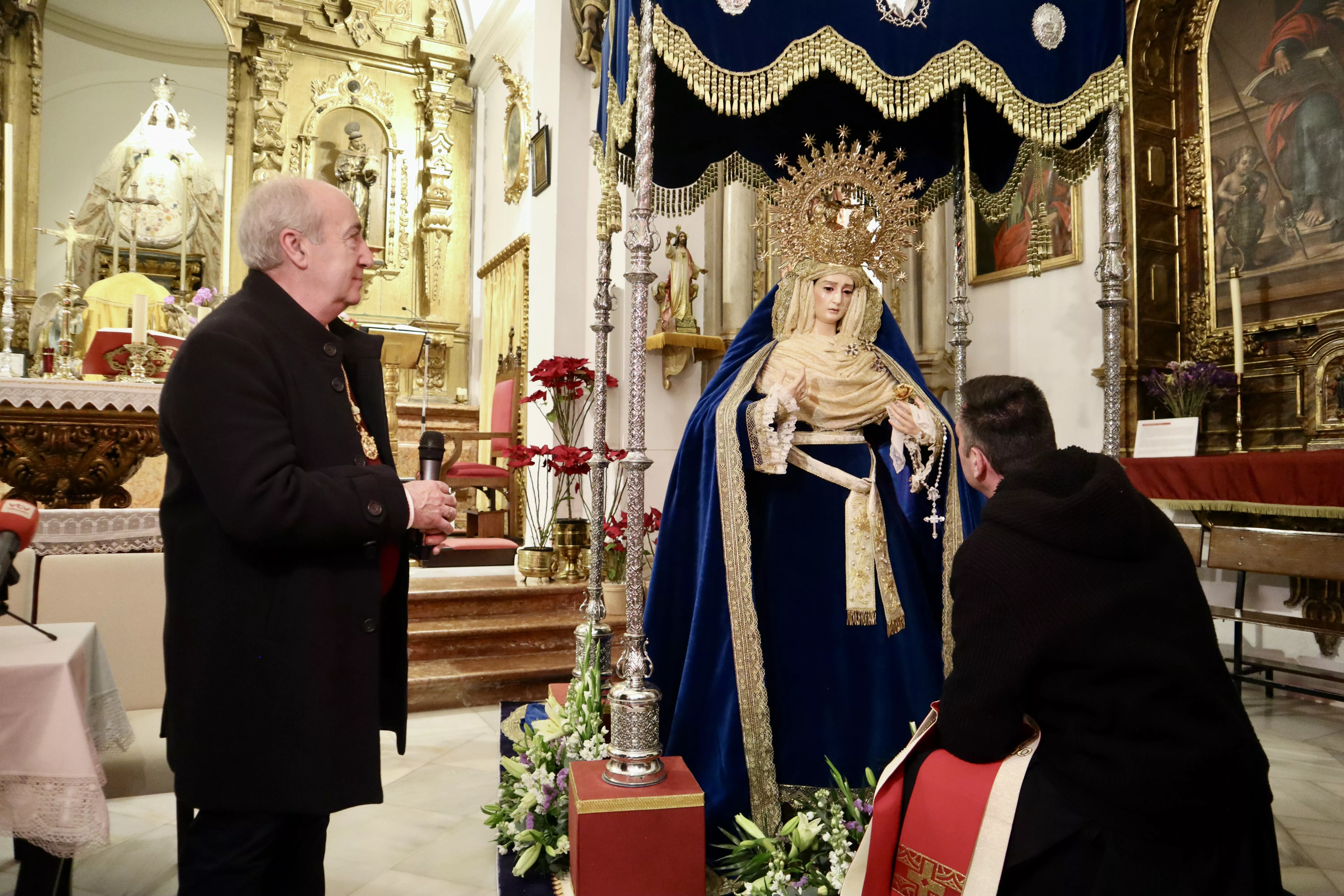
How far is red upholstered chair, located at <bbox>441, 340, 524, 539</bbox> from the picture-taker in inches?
301

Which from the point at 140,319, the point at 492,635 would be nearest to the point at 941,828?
the point at 492,635

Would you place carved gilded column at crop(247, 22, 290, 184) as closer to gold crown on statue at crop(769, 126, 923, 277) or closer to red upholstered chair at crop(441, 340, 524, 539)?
red upholstered chair at crop(441, 340, 524, 539)

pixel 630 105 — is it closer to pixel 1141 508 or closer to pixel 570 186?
pixel 1141 508

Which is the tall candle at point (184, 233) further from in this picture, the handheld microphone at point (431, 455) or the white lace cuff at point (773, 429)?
the handheld microphone at point (431, 455)

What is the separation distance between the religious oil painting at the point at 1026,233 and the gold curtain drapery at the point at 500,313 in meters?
3.79

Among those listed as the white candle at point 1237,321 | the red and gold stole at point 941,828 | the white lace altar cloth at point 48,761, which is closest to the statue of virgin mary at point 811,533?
the red and gold stole at point 941,828

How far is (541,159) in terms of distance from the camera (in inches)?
288

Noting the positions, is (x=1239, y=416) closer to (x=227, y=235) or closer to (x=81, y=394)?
(x=81, y=394)

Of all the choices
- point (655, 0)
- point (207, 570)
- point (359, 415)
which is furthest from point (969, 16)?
point (207, 570)

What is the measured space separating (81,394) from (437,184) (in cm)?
744

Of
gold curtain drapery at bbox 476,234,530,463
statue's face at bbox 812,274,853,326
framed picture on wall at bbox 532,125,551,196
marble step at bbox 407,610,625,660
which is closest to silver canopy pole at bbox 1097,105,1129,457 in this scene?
statue's face at bbox 812,274,853,326

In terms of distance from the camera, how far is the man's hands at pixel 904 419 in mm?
3043

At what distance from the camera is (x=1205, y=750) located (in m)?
1.51

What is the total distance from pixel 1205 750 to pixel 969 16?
2.52m
